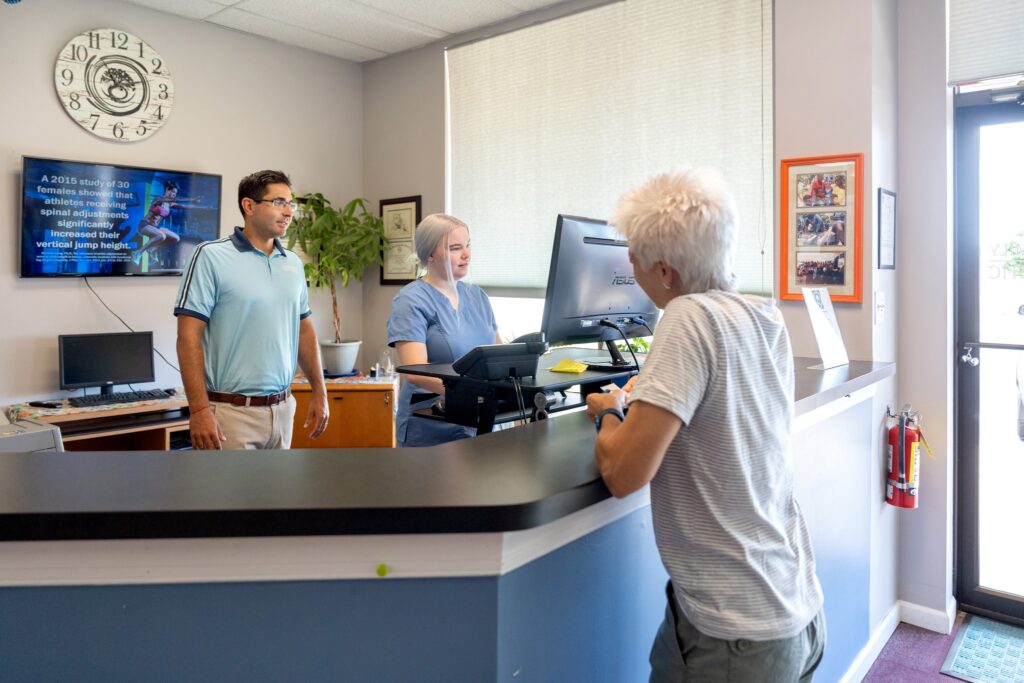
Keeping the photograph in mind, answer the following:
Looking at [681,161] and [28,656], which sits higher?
[681,161]

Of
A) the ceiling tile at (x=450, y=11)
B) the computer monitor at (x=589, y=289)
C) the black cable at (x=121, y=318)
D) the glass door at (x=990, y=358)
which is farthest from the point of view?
the ceiling tile at (x=450, y=11)

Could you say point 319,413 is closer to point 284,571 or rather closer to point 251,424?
point 251,424

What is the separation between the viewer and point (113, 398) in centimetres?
356

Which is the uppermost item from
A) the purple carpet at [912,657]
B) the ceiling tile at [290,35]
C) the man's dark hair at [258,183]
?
the ceiling tile at [290,35]

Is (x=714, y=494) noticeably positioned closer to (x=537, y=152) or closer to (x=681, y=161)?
(x=681, y=161)

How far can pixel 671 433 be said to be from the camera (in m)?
1.05

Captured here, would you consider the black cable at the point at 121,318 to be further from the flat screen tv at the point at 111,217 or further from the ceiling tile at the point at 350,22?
the ceiling tile at the point at 350,22

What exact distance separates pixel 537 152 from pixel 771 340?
9.92 feet

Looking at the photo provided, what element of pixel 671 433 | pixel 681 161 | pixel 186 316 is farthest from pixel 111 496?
pixel 681 161

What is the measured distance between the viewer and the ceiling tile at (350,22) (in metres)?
3.86

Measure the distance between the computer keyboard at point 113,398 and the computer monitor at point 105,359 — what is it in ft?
0.19

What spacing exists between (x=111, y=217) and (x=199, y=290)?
1.66m

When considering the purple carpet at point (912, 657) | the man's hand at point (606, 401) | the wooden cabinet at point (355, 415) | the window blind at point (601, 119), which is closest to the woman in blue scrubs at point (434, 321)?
the man's hand at point (606, 401)

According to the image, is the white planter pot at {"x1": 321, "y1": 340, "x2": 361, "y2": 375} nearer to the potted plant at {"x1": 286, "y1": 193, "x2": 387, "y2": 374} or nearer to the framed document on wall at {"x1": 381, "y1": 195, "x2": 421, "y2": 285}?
the potted plant at {"x1": 286, "y1": 193, "x2": 387, "y2": 374}
